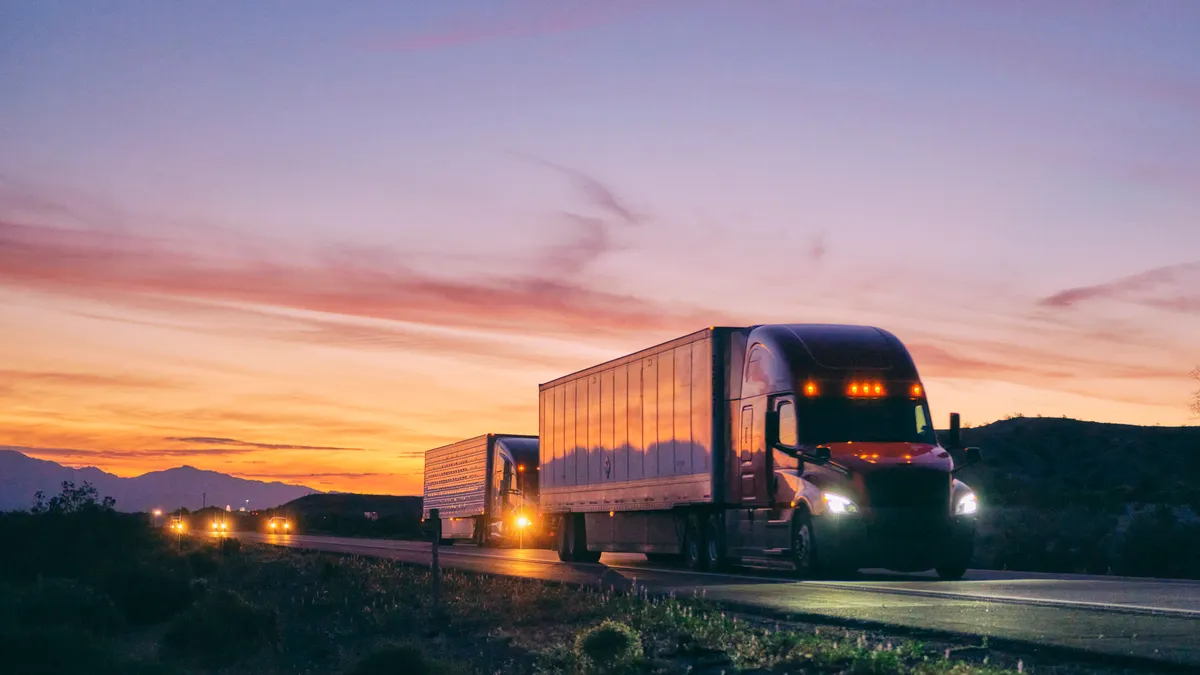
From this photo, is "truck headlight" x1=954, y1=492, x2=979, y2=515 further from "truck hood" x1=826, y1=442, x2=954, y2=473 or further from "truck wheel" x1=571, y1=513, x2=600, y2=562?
"truck wheel" x1=571, y1=513, x2=600, y2=562

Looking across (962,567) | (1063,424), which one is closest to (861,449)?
(962,567)

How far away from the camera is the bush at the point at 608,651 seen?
12.1 meters

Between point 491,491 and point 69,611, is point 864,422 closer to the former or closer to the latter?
point 69,611

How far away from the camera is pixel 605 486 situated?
31.3 meters

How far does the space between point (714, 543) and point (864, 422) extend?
4.73m

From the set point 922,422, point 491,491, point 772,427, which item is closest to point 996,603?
point 772,427

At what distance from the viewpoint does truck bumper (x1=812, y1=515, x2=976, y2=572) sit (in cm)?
2133

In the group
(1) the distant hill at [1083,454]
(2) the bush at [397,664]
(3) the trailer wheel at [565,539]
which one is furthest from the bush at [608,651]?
(1) the distant hill at [1083,454]

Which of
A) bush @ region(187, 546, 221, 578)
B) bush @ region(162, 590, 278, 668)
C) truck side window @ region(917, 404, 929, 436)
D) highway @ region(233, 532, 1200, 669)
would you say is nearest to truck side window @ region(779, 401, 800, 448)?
truck side window @ region(917, 404, 929, 436)

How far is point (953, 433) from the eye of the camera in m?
22.6

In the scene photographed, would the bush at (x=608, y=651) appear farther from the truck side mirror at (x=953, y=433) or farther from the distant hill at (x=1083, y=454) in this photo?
the distant hill at (x=1083, y=454)

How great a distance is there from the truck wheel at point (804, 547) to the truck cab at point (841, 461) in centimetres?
2

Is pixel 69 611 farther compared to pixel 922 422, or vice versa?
pixel 69 611

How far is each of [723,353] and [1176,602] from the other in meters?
11.5
